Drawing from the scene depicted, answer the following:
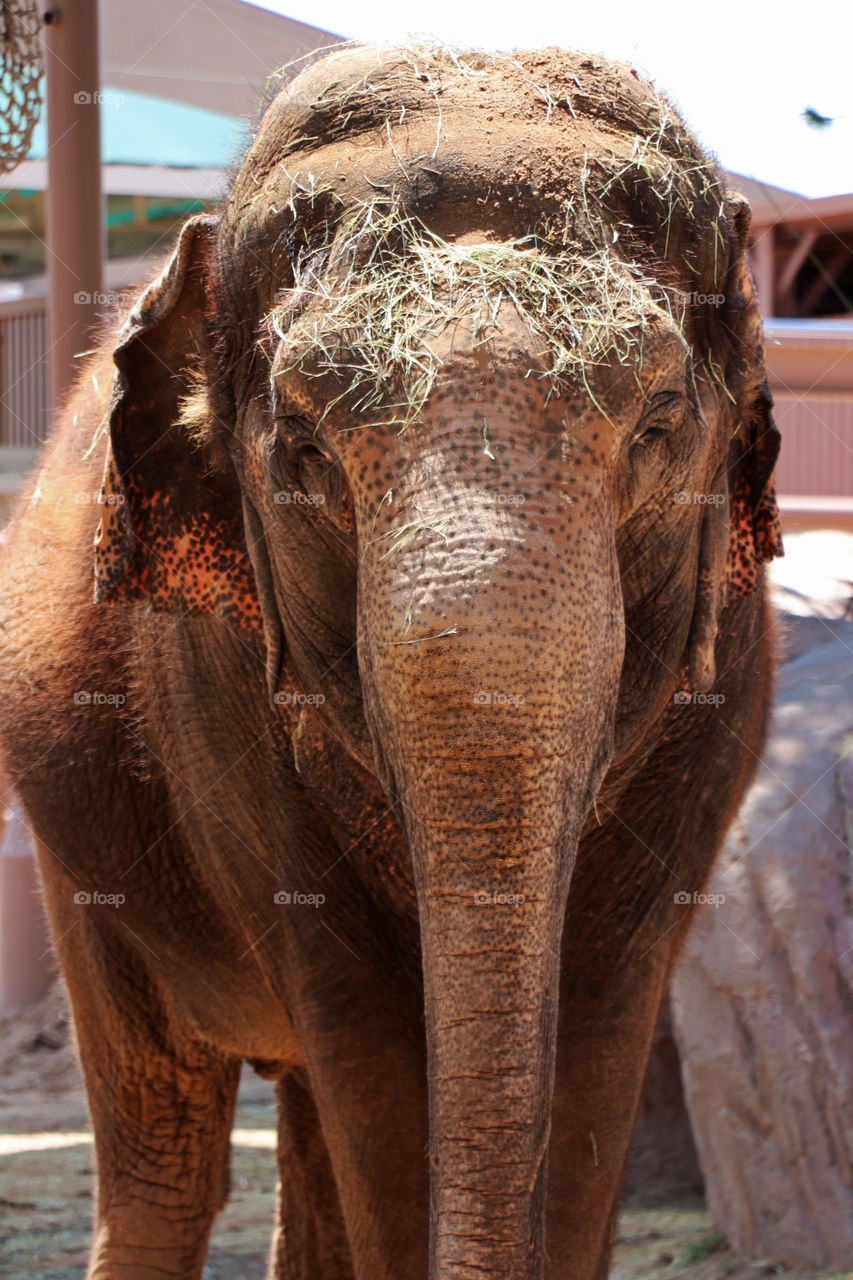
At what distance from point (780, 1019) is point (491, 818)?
10.2 ft

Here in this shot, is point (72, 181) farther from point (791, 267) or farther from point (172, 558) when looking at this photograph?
point (791, 267)

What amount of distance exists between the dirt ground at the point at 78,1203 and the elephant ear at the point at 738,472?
8.74ft

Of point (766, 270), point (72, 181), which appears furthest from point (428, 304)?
point (766, 270)

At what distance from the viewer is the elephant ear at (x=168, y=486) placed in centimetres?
266

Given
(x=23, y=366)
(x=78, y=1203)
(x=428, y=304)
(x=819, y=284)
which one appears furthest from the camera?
(x=819, y=284)

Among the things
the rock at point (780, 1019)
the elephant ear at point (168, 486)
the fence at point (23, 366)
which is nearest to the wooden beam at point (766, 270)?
the fence at point (23, 366)

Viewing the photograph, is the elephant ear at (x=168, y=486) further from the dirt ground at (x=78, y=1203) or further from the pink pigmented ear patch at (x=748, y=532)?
the dirt ground at (x=78, y=1203)

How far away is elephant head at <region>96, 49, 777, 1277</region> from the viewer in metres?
1.83

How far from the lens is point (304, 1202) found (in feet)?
12.9

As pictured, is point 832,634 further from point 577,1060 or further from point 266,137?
point 266,137

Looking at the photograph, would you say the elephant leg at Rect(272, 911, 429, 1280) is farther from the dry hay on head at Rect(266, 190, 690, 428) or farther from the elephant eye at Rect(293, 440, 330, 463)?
the dry hay on head at Rect(266, 190, 690, 428)

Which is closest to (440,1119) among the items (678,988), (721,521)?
(721,521)

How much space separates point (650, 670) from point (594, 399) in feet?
A: 1.84

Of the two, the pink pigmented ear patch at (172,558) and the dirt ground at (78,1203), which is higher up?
the pink pigmented ear patch at (172,558)
